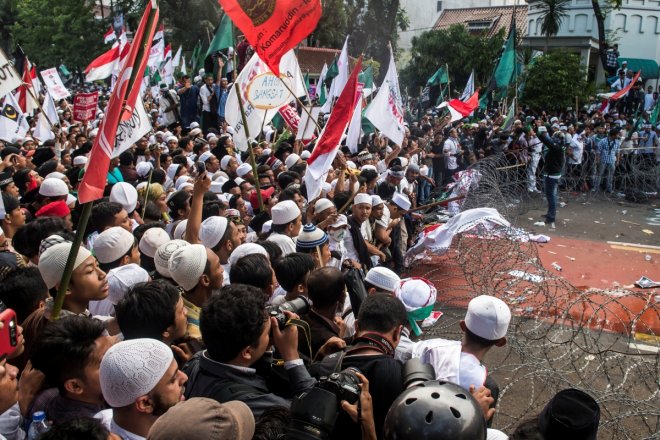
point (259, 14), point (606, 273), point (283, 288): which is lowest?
point (606, 273)

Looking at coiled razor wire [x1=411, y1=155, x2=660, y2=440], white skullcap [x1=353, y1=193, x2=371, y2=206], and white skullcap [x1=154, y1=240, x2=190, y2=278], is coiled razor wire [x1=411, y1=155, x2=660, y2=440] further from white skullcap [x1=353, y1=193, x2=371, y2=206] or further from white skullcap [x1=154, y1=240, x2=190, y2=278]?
white skullcap [x1=154, y1=240, x2=190, y2=278]

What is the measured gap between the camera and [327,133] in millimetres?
5898

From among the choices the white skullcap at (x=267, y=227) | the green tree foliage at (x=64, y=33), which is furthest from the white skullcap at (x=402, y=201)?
the green tree foliage at (x=64, y=33)

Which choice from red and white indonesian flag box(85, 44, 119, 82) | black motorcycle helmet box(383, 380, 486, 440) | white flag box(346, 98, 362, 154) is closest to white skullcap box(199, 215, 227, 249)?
black motorcycle helmet box(383, 380, 486, 440)

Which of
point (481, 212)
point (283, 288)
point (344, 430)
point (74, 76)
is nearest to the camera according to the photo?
point (344, 430)

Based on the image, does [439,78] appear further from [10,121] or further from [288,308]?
[288,308]

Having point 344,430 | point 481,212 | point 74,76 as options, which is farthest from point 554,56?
point 74,76

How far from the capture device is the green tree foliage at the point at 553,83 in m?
24.1

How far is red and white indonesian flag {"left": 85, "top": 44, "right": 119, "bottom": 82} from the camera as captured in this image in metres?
12.7

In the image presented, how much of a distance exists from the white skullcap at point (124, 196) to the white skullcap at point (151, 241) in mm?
1424

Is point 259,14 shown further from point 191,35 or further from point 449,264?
point 191,35

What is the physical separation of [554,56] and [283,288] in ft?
78.8

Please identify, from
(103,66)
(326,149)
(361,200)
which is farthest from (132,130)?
(103,66)

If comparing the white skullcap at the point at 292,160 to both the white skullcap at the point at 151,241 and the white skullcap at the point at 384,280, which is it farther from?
the white skullcap at the point at 384,280
